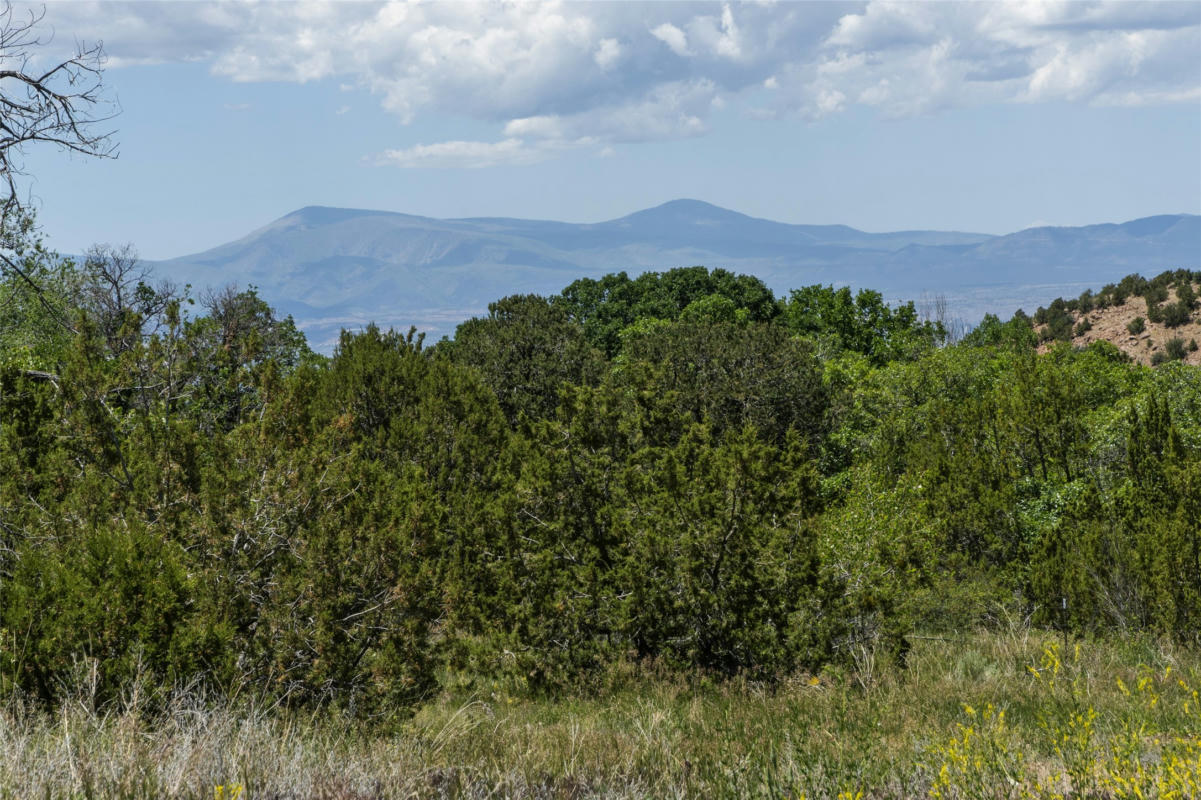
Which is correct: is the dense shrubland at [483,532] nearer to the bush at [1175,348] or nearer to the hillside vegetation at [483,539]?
the hillside vegetation at [483,539]

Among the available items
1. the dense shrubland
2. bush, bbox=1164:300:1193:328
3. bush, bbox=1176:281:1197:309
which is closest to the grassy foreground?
the dense shrubland

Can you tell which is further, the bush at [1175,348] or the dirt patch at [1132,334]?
the dirt patch at [1132,334]

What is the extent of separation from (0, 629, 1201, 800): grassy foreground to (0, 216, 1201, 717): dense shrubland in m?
0.96

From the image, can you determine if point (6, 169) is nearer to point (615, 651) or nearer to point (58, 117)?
point (58, 117)

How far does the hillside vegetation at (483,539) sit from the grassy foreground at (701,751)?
1.20 ft

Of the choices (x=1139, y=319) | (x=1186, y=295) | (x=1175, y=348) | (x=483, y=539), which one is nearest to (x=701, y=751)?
(x=483, y=539)

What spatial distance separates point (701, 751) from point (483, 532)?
7.36 m

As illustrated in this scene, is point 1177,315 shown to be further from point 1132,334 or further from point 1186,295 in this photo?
point 1186,295

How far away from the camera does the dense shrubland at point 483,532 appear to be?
854cm

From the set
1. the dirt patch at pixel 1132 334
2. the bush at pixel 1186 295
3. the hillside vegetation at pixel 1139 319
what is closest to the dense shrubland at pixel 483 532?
the dirt patch at pixel 1132 334

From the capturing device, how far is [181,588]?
26.5ft

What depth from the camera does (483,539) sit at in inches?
529

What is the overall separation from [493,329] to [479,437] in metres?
12.8

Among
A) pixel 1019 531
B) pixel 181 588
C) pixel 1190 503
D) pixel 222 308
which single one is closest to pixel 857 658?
pixel 181 588
